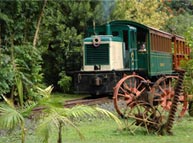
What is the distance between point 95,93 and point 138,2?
11715mm

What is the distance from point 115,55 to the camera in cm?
1941

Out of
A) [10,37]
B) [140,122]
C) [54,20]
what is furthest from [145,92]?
[54,20]

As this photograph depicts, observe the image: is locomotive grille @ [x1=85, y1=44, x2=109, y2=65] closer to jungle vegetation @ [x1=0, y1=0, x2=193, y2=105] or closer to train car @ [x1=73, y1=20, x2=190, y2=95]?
train car @ [x1=73, y1=20, x2=190, y2=95]

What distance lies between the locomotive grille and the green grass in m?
8.07

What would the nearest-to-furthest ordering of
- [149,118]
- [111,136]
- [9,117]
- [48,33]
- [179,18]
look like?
[9,117] < [111,136] < [149,118] < [48,33] < [179,18]

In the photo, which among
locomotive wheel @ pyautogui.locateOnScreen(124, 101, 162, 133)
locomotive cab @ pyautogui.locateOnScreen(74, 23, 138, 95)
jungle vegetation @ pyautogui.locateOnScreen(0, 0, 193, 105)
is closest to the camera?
locomotive wheel @ pyautogui.locateOnScreen(124, 101, 162, 133)

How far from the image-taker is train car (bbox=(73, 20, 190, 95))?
18.9 metres

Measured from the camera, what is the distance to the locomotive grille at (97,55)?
63.1 feet

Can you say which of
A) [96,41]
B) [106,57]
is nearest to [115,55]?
[106,57]

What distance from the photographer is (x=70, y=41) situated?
22672 mm

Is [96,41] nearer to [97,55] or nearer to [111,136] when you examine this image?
[97,55]

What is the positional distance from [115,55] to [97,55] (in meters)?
0.70

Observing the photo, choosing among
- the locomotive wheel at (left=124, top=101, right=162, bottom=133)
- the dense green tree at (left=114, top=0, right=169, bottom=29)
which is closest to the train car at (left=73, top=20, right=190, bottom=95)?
the dense green tree at (left=114, top=0, right=169, bottom=29)

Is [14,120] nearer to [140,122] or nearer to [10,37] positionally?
[140,122]
